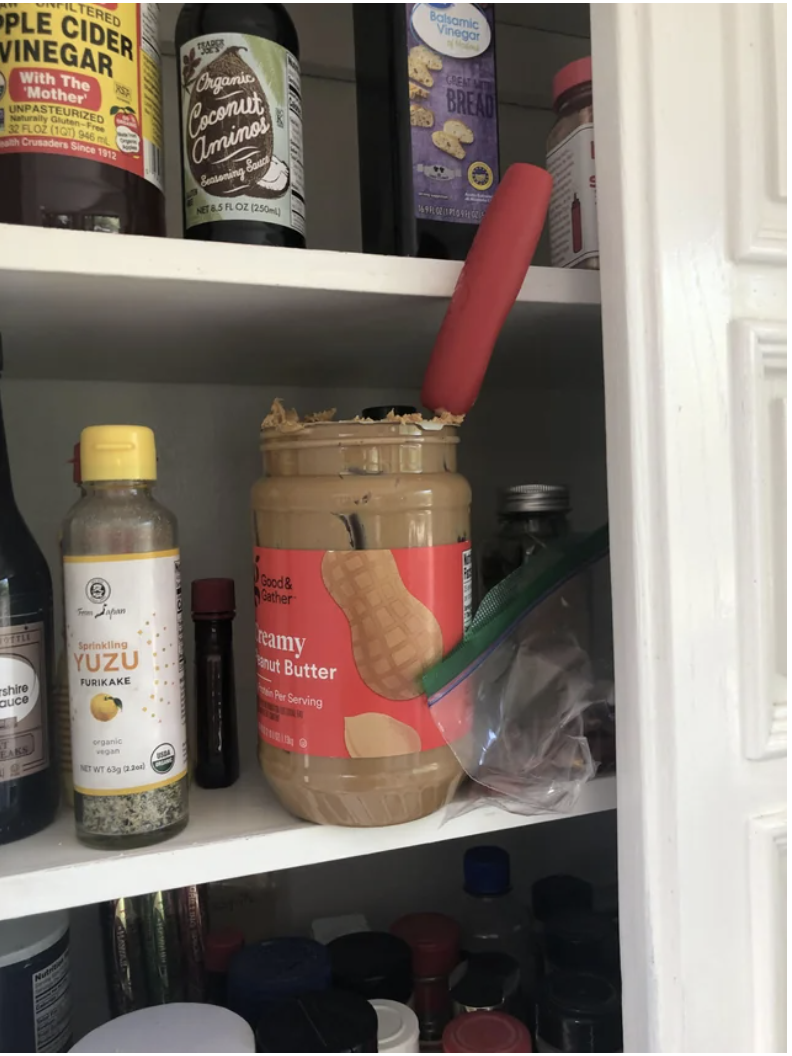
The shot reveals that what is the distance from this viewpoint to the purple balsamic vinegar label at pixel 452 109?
1.72ft

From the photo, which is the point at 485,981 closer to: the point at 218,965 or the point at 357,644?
the point at 218,965

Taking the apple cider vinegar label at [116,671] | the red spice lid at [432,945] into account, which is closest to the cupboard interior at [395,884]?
the red spice lid at [432,945]

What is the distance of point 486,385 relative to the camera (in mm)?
806

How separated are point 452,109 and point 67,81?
246mm

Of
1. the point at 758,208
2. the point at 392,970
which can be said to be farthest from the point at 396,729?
the point at 758,208

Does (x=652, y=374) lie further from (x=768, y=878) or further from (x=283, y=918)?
(x=283, y=918)

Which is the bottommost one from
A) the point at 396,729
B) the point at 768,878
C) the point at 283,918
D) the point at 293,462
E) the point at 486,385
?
the point at 283,918

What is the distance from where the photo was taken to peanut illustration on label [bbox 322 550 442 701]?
44 cm

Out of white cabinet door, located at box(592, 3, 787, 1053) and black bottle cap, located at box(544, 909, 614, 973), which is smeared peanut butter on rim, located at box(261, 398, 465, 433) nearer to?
white cabinet door, located at box(592, 3, 787, 1053)

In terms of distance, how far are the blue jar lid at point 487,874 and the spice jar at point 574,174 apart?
19.8 inches

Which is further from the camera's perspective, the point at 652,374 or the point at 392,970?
the point at 392,970

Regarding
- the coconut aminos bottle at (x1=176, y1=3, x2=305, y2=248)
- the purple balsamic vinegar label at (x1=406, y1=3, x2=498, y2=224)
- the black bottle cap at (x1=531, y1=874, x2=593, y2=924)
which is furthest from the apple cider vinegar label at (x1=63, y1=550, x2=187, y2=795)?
the black bottle cap at (x1=531, y1=874, x2=593, y2=924)

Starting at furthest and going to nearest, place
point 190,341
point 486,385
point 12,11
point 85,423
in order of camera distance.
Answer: point 486,385 → point 85,423 → point 190,341 → point 12,11

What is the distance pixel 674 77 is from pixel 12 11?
1.19ft
